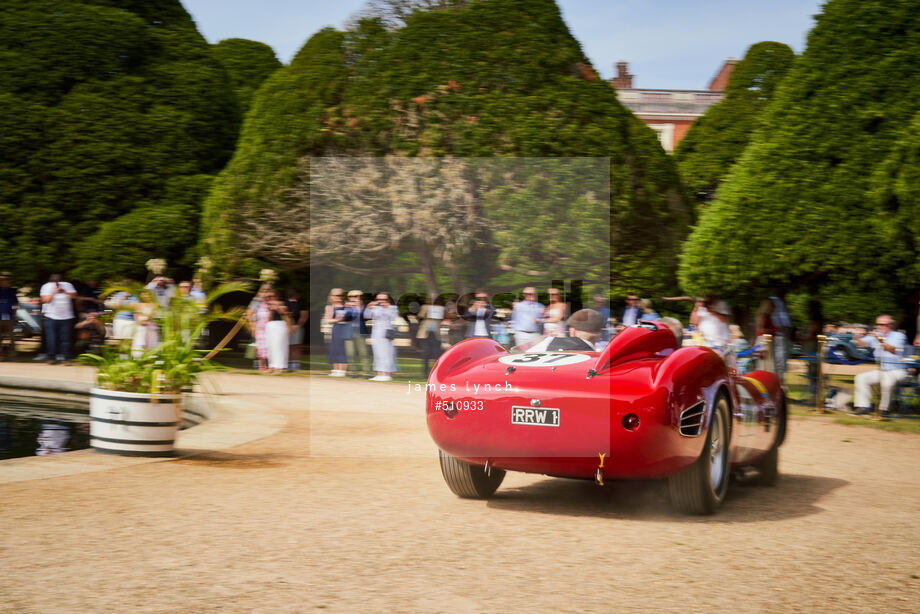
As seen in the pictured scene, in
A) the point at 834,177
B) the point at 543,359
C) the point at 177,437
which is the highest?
the point at 834,177

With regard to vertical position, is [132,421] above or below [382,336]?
below

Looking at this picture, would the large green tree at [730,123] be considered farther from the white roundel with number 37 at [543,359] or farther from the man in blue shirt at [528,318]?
the white roundel with number 37 at [543,359]

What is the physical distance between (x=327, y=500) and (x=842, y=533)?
3.25 metres

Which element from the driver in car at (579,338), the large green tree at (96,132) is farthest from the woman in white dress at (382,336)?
the driver in car at (579,338)

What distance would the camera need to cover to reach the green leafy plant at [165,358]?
27.0 ft

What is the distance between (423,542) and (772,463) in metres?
3.56

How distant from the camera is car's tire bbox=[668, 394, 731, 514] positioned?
6.16 meters

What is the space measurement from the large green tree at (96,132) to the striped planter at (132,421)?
12.0 meters

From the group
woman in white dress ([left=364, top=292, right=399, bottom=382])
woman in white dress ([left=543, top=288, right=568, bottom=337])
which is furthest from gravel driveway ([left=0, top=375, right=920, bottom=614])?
woman in white dress ([left=364, top=292, right=399, bottom=382])

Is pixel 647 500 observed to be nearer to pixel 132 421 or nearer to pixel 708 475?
pixel 708 475

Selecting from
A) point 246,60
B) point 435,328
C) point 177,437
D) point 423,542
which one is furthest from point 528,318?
point 246,60

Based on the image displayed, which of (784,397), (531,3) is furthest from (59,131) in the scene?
(784,397)

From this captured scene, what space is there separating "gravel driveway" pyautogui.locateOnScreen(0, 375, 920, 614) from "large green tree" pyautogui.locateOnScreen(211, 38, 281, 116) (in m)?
21.8

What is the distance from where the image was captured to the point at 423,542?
536cm
